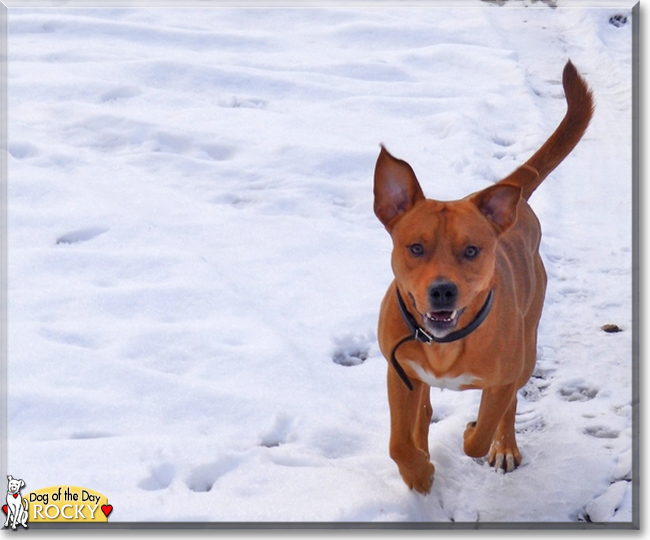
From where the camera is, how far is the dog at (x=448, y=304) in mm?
2652

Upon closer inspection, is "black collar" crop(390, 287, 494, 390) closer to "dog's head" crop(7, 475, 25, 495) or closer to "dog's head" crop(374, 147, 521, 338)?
"dog's head" crop(374, 147, 521, 338)

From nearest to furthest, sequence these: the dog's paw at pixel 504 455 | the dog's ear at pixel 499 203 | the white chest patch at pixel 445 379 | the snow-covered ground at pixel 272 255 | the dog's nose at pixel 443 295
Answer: the dog's nose at pixel 443 295, the dog's ear at pixel 499 203, the white chest patch at pixel 445 379, the snow-covered ground at pixel 272 255, the dog's paw at pixel 504 455

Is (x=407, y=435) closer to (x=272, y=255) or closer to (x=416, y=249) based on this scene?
(x=416, y=249)

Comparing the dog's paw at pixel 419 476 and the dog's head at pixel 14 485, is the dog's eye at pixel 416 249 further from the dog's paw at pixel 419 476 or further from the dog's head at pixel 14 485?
the dog's head at pixel 14 485

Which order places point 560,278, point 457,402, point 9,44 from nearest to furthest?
point 457,402, point 560,278, point 9,44

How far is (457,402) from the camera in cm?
375

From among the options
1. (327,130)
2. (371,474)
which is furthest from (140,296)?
(327,130)

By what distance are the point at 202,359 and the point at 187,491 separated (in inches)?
35.3

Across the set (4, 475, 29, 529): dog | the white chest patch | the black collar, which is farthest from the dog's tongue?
(4, 475, 29, 529): dog

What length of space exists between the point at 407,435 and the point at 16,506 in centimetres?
142

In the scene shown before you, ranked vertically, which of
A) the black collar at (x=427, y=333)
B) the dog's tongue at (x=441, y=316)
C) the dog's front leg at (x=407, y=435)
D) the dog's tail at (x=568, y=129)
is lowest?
the dog's front leg at (x=407, y=435)

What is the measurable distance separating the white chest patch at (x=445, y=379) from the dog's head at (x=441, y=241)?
0.22 meters

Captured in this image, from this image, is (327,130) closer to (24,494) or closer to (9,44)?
(9,44)

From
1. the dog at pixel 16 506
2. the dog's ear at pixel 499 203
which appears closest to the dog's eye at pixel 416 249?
the dog's ear at pixel 499 203
